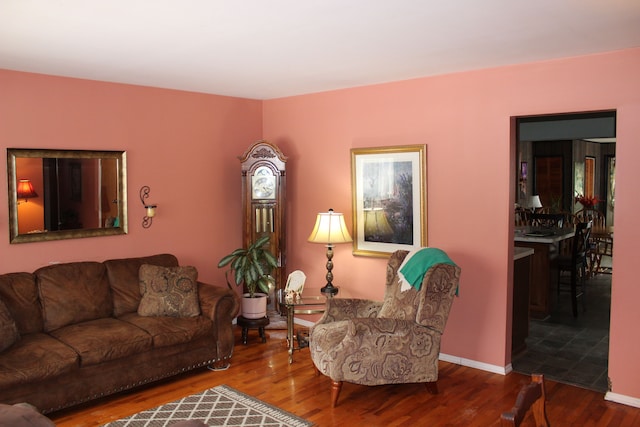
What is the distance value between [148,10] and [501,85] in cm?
271

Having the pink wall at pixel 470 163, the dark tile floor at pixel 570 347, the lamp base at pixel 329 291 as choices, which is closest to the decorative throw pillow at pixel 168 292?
the lamp base at pixel 329 291

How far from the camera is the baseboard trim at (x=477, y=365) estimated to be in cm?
462

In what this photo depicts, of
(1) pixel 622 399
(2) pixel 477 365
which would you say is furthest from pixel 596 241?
(1) pixel 622 399

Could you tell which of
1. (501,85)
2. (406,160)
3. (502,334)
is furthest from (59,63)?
(502,334)

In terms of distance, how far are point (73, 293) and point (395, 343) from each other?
8.10 feet

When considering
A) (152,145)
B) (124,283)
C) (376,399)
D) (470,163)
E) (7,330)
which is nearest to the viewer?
(7,330)

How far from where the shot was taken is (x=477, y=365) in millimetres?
4754

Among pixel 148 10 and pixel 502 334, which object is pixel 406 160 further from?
pixel 148 10

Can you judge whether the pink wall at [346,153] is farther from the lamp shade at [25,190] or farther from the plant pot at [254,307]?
the plant pot at [254,307]

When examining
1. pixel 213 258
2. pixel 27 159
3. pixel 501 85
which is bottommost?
pixel 213 258

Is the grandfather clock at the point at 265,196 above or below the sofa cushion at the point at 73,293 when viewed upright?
above

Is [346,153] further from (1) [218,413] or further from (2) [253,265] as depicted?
(1) [218,413]

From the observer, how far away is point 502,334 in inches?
181

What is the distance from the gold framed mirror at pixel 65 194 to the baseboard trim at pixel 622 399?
4.00 m
